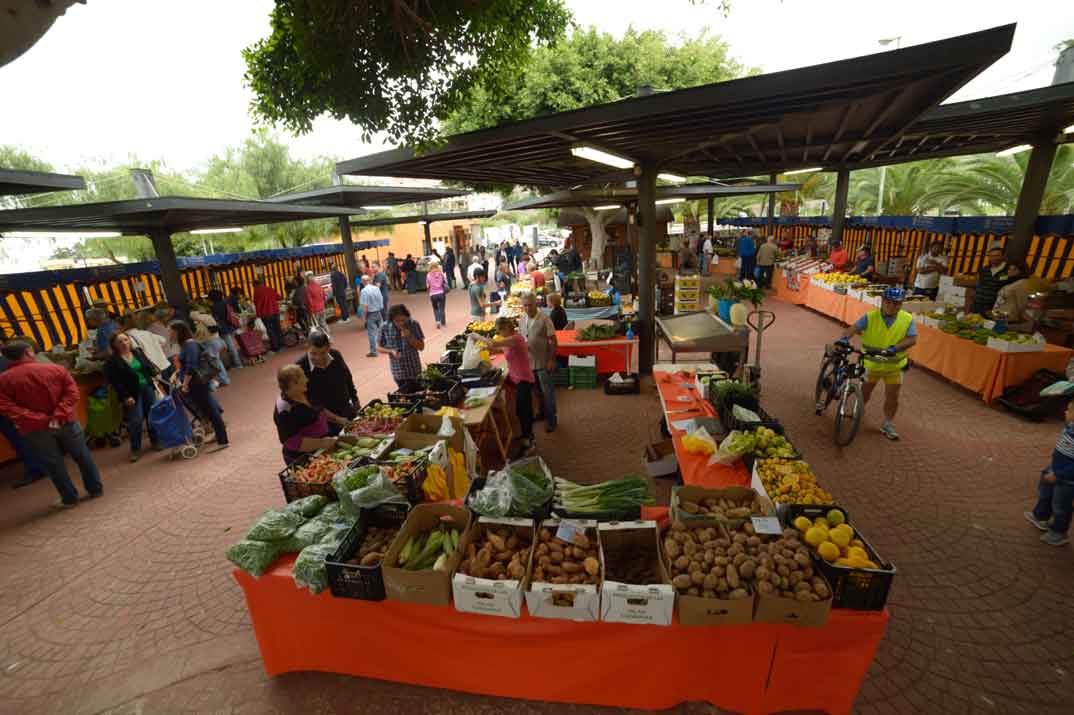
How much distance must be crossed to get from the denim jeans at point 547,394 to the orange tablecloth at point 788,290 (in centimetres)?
1120

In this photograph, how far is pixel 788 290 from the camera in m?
15.3

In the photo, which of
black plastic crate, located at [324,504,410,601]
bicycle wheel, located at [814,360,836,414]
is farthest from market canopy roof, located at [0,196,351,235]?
bicycle wheel, located at [814,360,836,414]

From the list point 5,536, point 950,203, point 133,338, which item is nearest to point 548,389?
point 133,338

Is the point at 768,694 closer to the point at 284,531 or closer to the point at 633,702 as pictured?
the point at 633,702

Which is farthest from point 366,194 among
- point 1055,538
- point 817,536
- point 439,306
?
point 1055,538

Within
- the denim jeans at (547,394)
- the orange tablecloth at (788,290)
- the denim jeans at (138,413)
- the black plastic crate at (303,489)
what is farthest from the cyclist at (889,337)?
the denim jeans at (138,413)

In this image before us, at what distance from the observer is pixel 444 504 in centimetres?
312

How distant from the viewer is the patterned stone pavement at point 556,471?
2.97m

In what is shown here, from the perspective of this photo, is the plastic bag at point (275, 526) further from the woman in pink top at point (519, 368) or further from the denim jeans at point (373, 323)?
the denim jeans at point (373, 323)

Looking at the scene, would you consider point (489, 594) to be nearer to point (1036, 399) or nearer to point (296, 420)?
point (296, 420)

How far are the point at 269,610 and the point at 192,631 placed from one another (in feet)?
4.19

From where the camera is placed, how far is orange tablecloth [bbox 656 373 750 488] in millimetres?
3766

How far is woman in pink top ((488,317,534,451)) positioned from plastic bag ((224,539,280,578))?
334 cm

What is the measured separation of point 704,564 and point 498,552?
47.0 inches
